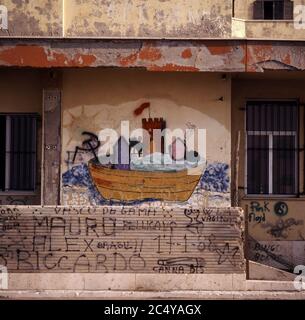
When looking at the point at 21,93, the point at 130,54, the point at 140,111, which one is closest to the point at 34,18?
the point at 21,93

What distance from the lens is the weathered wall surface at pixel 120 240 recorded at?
12680 millimetres

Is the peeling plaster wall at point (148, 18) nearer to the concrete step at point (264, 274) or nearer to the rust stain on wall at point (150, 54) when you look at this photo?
the rust stain on wall at point (150, 54)

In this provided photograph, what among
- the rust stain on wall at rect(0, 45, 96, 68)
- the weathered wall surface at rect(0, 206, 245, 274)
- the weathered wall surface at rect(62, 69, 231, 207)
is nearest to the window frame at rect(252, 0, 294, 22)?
the weathered wall surface at rect(62, 69, 231, 207)

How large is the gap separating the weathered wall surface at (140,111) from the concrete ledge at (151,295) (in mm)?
2399

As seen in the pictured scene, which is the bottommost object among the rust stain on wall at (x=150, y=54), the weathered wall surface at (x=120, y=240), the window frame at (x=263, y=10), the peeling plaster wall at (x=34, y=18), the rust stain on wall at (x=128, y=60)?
the weathered wall surface at (x=120, y=240)

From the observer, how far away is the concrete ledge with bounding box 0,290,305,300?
12.2 metres

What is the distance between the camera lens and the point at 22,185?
15.2 meters

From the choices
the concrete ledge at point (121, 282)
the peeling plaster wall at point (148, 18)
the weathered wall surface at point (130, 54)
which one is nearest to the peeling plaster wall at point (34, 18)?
the peeling plaster wall at point (148, 18)

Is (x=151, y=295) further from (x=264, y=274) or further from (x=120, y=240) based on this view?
(x=264, y=274)

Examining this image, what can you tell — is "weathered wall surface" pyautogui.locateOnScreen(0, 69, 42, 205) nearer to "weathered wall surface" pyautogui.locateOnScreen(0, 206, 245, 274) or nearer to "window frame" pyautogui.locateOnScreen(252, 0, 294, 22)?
"weathered wall surface" pyautogui.locateOnScreen(0, 206, 245, 274)

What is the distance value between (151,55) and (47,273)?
400 cm

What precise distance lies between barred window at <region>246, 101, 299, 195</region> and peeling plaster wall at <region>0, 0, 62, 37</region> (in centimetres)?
396

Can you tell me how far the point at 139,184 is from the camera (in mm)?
14508
